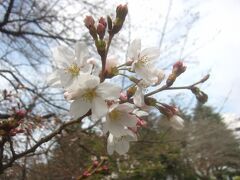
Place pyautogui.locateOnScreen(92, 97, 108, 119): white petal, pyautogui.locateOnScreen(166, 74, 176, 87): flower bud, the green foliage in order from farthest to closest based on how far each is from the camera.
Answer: the green foliage < pyautogui.locateOnScreen(166, 74, 176, 87): flower bud < pyautogui.locateOnScreen(92, 97, 108, 119): white petal

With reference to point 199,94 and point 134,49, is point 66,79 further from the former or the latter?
point 199,94

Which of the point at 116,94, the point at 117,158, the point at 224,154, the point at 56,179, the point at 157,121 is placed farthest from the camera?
the point at 224,154

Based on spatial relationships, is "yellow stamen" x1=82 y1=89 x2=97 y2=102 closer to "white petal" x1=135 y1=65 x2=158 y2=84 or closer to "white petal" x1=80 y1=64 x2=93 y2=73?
"white petal" x1=80 y1=64 x2=93 y2=73

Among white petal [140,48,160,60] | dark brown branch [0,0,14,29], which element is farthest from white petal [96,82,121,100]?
dark brown branch [0,0,14,29]

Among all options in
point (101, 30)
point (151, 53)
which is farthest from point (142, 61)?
point (101, 30)

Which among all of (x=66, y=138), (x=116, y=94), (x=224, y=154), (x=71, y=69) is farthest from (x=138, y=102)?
(x=224, y=154)

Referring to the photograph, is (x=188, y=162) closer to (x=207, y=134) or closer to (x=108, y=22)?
A: (x=207, y=134)
